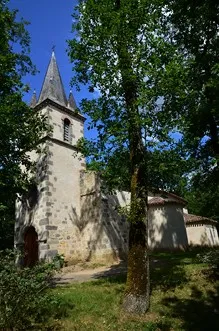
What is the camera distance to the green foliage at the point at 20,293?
6152 mm

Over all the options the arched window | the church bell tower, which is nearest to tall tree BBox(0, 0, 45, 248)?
the church bell tower

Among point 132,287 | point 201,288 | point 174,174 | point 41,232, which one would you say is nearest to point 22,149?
point 41,232

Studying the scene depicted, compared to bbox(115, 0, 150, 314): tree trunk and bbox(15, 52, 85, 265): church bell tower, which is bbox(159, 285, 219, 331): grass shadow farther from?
bbox(15, 52, 85, 265): church bell tower

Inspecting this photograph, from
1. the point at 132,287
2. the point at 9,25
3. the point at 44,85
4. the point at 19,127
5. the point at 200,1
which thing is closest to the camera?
the point at 132,287

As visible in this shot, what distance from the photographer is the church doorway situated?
17.9 m

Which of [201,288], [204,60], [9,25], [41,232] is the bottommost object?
[201,288]

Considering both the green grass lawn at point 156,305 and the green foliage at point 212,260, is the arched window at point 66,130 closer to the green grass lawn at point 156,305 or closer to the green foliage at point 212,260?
the green grass lawn at point 156,305

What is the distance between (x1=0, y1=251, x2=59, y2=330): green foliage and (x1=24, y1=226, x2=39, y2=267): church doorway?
1122 centimetres

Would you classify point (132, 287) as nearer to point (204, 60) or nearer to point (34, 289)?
point (34, 289)

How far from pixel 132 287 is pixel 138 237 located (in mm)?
1310

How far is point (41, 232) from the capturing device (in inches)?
687

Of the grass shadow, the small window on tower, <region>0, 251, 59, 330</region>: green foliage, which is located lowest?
the grass shadow

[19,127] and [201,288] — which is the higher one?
[19,127]

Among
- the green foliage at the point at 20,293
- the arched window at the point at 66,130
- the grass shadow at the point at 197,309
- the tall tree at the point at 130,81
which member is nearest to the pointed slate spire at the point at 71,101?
the arched window at the point at 66,130
